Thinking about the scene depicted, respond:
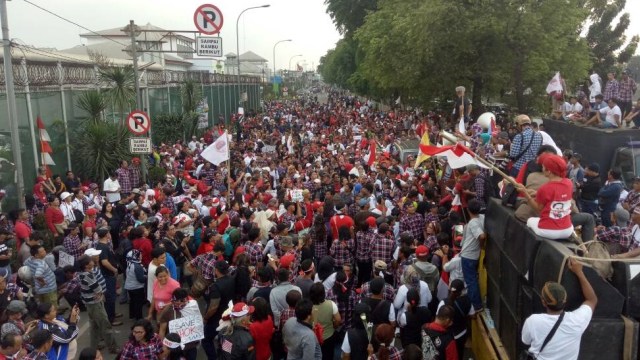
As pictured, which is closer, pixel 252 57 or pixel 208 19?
pixel 208 19

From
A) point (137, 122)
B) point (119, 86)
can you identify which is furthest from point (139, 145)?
point (119, 86)

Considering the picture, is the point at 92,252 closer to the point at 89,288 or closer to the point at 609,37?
the point at 89,288

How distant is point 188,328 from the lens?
19.1 ft

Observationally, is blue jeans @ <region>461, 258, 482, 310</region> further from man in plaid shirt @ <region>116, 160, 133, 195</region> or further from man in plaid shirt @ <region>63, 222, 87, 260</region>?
man in plaid shirt @ <region>116, 160, 133, 195</region>

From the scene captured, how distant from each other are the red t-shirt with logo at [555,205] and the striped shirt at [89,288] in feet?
18.5

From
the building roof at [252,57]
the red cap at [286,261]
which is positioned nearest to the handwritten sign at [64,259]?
the red cap at [286,261]

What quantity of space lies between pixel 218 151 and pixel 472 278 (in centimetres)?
725

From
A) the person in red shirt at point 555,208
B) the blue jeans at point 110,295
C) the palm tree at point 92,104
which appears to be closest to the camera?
the person in red shirt at point 555,208

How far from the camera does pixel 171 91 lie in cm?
2822

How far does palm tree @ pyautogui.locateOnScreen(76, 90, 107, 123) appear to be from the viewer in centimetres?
1738

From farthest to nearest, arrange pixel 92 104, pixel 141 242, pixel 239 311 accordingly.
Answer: pixel 92 104 < pixel 141 242 < pixel 239 311

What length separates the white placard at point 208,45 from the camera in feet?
56.6

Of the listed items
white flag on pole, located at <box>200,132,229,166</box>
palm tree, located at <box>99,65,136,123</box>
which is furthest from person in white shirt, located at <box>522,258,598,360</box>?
palm tree, located at <box>99,65,136,123</box>

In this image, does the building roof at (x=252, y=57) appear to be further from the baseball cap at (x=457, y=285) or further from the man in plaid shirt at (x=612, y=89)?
the baseball cap at (x=457, y=285)
